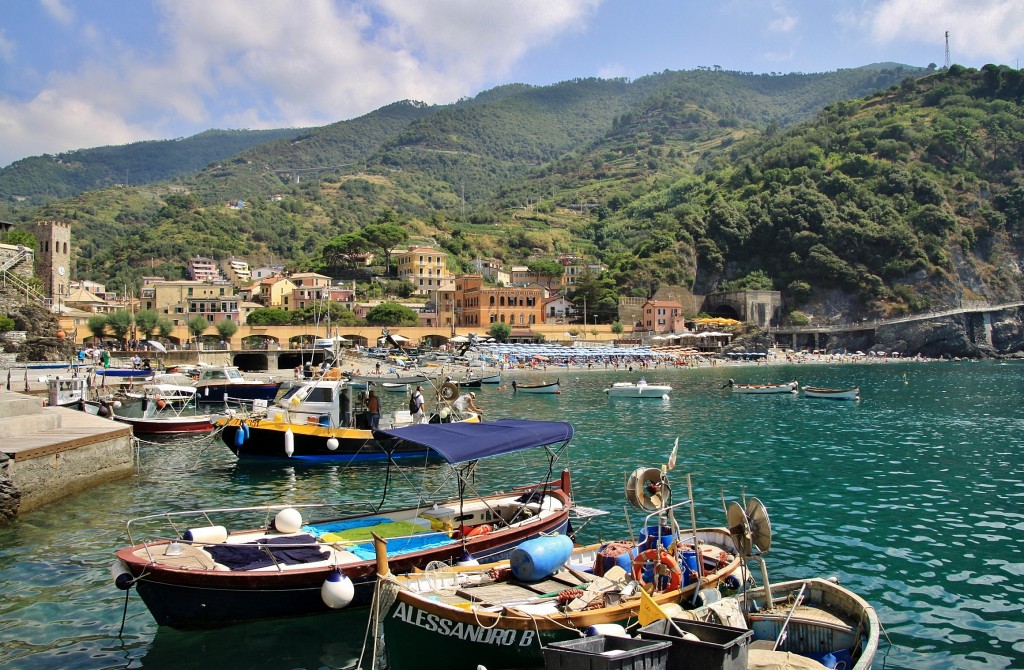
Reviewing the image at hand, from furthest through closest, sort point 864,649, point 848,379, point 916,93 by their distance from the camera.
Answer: point 916,93 < point 848,379 < point 864,649

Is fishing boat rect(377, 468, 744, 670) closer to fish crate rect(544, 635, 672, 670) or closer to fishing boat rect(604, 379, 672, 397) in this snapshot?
fish crate rect(544, 635, 672, 670)

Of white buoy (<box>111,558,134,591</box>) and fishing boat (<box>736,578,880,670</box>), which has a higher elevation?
white buoy (<box>111,558,134,591</box>)

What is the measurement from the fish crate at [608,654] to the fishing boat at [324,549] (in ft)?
12.8

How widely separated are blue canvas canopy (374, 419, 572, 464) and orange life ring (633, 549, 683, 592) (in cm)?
309

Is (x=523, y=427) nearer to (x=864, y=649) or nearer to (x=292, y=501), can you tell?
(x=864, y=649)

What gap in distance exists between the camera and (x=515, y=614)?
8586 millimetres

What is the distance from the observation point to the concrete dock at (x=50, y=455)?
16.2 metres

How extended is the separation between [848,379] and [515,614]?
218 ft

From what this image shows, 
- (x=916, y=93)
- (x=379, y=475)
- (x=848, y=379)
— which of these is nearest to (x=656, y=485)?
(x=379, y=475)

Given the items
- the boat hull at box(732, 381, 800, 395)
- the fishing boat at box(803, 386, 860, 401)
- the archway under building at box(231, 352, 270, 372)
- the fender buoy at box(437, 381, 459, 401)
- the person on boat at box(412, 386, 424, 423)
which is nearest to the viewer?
the person on boat at box(412, 386, 424, 423)

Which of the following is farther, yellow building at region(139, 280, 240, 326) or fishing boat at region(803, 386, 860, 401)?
yellow building at region(139, 280, 240, 326)

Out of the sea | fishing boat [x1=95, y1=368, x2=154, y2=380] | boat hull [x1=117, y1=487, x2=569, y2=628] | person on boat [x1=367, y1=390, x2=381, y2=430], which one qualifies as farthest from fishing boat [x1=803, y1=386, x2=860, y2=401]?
fishing boat [x1=95, y1=368, x2=154, y2=380]

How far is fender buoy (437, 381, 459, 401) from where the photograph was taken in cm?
2448

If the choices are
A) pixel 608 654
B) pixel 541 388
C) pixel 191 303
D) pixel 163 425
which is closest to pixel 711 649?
pixel 608 654
